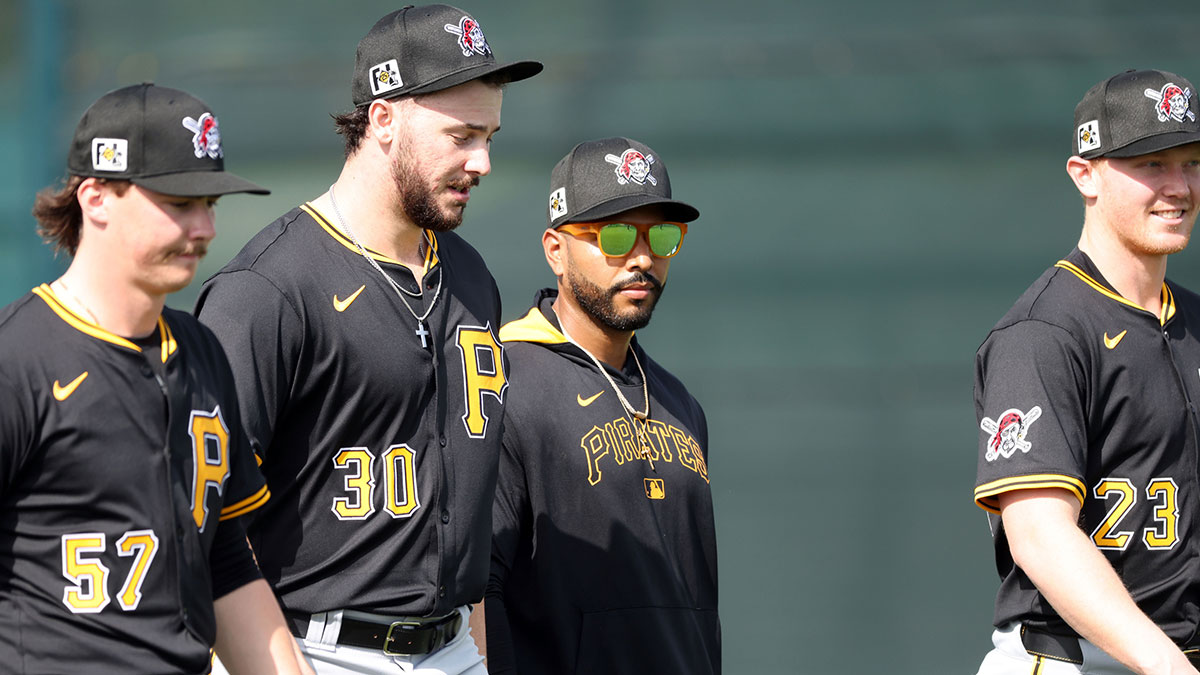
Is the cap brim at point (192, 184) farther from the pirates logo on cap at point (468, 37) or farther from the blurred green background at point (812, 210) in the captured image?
the blurred green background at point (812, 210)

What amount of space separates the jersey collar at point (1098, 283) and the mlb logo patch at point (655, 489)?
1160 millimetres

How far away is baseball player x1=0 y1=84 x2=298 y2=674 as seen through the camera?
92.6 inches

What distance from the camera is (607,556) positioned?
146 inches

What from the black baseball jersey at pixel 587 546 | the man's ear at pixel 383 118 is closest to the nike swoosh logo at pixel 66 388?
the man's ear at pixel 383 118

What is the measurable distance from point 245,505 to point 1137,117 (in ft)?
7.47

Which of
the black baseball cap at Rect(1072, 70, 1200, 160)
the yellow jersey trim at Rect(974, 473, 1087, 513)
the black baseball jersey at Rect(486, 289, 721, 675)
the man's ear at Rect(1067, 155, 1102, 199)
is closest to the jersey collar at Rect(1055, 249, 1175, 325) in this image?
the man's ear at Rect(1067, 155, 1102, 199)

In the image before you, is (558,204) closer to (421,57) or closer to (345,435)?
(421,57)

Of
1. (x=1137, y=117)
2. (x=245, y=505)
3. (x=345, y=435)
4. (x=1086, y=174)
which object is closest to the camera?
(x=245, y=505)

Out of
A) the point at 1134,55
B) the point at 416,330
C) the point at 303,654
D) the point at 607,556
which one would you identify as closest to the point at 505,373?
the point at 416,330

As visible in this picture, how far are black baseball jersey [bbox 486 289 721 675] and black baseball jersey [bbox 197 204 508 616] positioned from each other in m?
0.47

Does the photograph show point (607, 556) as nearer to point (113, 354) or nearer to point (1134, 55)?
point (113, 354)

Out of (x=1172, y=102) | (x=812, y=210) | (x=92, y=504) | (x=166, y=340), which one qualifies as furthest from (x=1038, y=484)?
(x=812, y=210)

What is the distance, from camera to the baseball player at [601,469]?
12.1ft

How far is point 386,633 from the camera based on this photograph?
10.3ft
